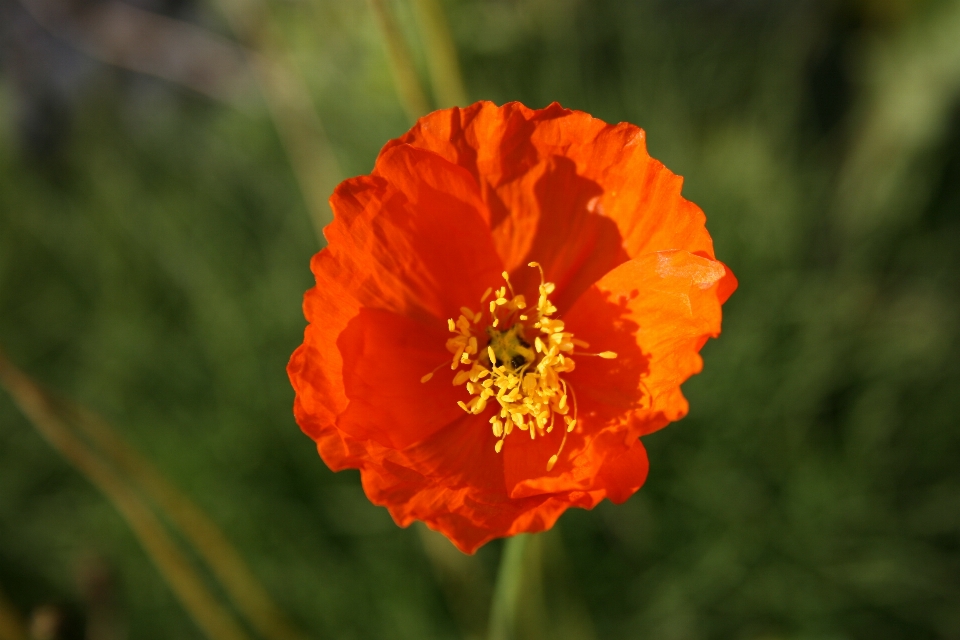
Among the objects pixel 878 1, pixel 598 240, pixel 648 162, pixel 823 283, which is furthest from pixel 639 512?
pixel 878 1

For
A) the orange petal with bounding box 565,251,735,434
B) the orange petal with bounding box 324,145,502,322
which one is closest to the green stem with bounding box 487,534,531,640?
the orange petal with bounding box 565,251,735,434

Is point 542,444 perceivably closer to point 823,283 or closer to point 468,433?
point 468,433

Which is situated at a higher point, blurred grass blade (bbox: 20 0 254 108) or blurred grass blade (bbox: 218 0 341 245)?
blurred grass blade (bbox: 20 0 254 108)

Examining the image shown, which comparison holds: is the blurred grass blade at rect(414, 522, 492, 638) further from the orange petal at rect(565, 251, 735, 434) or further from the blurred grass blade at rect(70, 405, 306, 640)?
the orange petal at rect(565, 251, 735, 434)

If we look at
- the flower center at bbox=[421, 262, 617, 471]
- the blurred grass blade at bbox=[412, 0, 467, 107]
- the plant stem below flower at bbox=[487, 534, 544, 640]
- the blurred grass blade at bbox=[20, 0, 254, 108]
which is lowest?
the plant stem below flower at bbox=[487, 534, 544, 640]

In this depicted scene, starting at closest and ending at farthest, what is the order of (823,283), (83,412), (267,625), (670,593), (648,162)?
(648,162) → (83,412) → (267,625) → (670,593) → (823,283)

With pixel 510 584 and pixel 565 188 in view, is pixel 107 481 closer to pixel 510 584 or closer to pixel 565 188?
pixel 510 584

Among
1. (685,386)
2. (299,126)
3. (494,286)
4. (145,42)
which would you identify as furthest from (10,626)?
(145,42)
